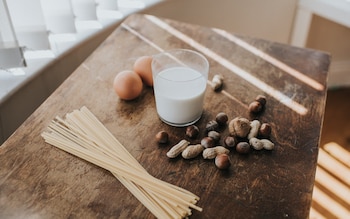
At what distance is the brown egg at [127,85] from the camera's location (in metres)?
0.88

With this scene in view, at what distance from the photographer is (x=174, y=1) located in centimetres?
159

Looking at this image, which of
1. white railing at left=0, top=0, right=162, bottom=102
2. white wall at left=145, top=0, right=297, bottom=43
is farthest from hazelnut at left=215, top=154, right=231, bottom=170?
white wall at left=145, top=0, right=297, bottom=43

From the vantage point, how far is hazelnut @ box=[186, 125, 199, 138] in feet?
2.62

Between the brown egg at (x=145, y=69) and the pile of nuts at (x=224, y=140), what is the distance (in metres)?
0.19

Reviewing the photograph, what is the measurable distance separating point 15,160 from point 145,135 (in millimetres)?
264

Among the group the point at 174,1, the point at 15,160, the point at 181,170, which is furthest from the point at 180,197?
the point at 174,1

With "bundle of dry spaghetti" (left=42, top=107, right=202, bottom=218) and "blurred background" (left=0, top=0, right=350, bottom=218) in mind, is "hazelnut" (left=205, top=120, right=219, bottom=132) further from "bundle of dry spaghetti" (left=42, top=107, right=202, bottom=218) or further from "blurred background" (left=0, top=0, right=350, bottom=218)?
"blurred background" (left=0, top=0, right=350, bottom=218)

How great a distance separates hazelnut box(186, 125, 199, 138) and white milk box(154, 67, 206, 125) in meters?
0.03

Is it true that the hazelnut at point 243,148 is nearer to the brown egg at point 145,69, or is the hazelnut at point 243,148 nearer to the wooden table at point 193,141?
the wooden table at point 193,141

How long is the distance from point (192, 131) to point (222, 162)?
4.2 inches

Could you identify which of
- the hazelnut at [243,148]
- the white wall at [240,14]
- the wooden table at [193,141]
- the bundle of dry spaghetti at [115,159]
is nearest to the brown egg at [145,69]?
the wooden table at [193,141]

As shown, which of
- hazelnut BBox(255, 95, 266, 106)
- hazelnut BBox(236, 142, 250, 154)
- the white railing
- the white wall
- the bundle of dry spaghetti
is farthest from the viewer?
the white wall

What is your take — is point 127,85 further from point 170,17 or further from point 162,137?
point 170,17

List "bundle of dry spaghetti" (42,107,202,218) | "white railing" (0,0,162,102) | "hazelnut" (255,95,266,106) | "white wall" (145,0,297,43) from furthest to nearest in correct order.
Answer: "white wall" (145,0,297,43), "white railing" (0,0,162,102), "hazelnut" (255,95,266,106), "bundle of dry spaghetti" (42,107,202,218)
